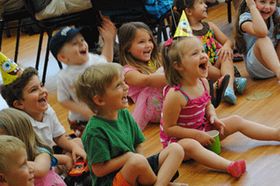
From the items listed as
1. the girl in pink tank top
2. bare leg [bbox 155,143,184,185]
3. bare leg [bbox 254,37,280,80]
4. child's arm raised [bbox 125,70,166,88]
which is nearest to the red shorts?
bare leg [bbox 155,143,184,185]

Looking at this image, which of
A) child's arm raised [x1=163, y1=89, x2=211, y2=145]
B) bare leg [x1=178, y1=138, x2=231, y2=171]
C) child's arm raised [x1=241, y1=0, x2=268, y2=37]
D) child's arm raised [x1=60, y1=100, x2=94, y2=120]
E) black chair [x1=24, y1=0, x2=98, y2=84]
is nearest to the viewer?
bare leg [x1=178, y1=138, x2=231, y2=171]

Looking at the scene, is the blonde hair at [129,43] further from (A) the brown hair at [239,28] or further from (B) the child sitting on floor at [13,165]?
(B) the child sitting on floor at [13,165]

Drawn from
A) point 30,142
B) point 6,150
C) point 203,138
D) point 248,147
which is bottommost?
point 248,147

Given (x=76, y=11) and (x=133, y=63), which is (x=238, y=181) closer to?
(x=133, y=63)

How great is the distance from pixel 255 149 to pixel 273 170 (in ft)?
0.73

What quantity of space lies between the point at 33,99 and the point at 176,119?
0.66 meters

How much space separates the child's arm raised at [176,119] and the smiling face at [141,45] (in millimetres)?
566

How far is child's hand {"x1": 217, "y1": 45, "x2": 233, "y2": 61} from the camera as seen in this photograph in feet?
10.5

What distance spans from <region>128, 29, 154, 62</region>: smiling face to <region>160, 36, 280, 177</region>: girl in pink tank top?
0.43 meters

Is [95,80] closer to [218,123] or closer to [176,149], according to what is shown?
[176,149]

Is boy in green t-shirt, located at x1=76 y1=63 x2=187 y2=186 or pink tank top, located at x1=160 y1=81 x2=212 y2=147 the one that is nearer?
boy in green t-shirt, located at x1=76 y1=63 x2=187 y2=186

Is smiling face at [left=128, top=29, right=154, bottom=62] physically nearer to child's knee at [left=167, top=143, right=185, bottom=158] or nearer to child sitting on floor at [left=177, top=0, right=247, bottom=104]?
child sitting on floor at [left=177, top=0, right=247, bottom=104]

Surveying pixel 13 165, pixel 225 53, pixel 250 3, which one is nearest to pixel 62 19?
pixel 225 53

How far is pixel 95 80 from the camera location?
6.77 feet
